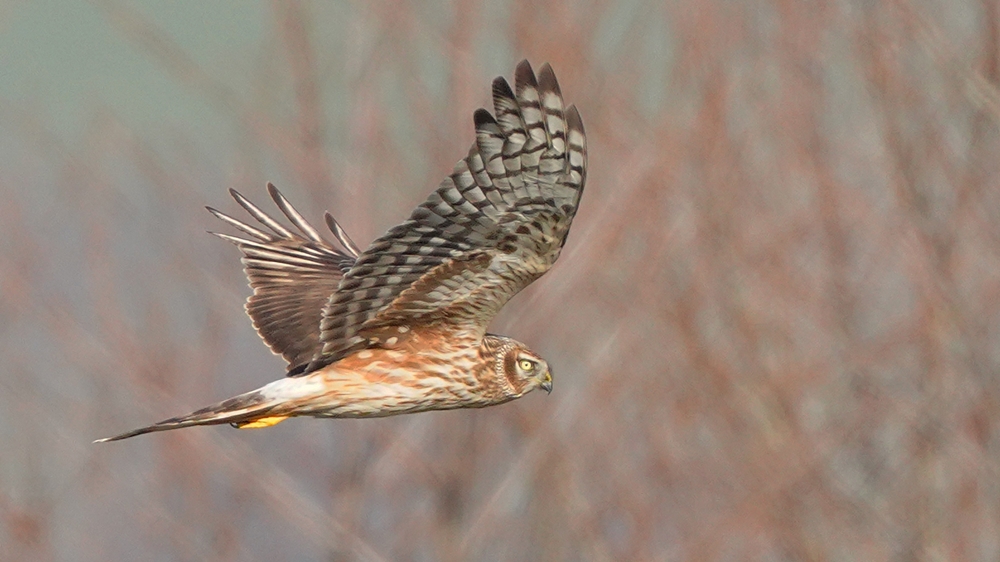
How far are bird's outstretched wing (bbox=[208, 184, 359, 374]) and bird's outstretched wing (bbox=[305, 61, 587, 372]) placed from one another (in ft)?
2.05

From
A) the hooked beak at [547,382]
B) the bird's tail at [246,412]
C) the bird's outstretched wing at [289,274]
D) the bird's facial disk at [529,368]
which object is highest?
the bird's outstretched wing at [289,274]

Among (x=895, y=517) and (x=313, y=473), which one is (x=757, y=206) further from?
(x=313, y=473)

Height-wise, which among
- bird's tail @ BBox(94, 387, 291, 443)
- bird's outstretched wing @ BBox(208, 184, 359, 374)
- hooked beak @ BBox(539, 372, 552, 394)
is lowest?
hooked beak @ BBox(539, 372, 552, 394)

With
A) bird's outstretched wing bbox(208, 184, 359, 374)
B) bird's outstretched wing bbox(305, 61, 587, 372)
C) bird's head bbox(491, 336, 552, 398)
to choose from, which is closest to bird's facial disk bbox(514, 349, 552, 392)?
bird's head bbox(491, 336, 552, 398)

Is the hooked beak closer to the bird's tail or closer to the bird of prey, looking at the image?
the bird of prey

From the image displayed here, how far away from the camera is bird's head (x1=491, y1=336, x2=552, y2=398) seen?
609cm

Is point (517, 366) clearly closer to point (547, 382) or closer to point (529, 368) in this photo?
point (529, 368)

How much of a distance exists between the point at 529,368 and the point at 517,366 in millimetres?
46

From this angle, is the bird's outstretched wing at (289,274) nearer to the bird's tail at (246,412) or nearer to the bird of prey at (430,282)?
the bird of prey at (430,282)

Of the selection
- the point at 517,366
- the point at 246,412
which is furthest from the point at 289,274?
the point at 517,366

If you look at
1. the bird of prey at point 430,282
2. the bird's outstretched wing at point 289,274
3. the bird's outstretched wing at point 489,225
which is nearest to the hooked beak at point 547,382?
the bird of prey at point 430,282

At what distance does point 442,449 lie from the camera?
29.7 feet

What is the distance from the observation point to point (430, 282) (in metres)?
5.65

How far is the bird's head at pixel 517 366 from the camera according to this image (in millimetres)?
6094
